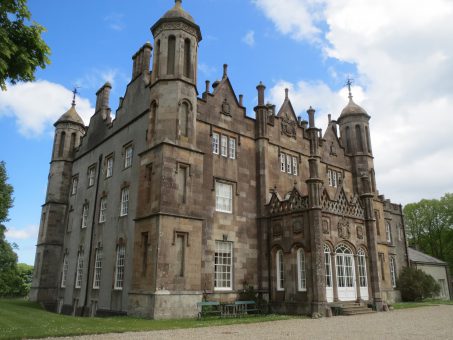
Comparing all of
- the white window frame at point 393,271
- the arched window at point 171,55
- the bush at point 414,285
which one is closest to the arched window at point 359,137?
the white window frame at point 393,271

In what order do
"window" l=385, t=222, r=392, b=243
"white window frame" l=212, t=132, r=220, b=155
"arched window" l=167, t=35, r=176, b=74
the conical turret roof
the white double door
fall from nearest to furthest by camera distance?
1. the white double door
2. "arched window" l=167, t=35, r=176, b=74
3. "white window frame" l=212, t=132, r=220, b=155
4. the conical turret roof
5. "window" l=385, t=222, r=392, b=243

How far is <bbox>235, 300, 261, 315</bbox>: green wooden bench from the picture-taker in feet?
68.2

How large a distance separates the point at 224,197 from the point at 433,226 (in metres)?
51.9

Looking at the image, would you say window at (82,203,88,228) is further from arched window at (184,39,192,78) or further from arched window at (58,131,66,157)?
arched window at (184,39,192,78)

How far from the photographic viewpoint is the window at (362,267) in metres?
24.1

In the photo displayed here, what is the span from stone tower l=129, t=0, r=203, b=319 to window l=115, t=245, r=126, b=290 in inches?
110

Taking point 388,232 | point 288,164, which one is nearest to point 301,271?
point 288,164

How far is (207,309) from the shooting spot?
783 inches

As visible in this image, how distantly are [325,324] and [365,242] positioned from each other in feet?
32.0

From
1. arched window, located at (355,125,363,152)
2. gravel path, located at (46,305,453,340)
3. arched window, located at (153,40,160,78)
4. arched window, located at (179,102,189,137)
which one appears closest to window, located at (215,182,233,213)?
arched window, located at (179,102,189,137)

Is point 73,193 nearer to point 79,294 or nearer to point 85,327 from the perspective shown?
point 79,294

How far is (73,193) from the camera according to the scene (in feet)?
107

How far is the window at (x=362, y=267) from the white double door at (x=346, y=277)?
0.89 m

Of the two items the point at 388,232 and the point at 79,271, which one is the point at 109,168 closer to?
the point at 79,271
